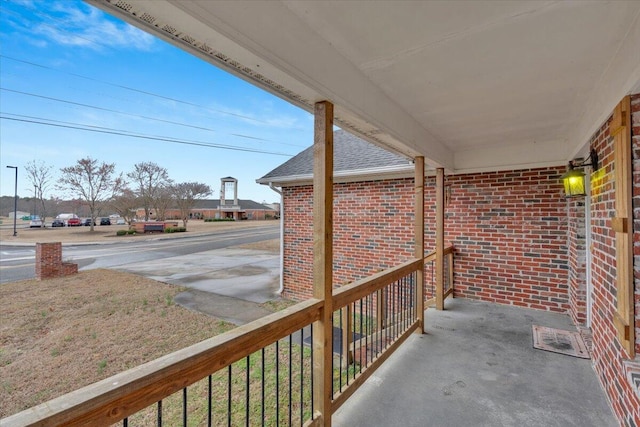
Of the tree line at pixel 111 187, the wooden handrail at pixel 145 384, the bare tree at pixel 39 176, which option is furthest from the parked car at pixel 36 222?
the wooden handrail at pixel 145 384

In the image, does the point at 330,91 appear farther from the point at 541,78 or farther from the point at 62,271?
the point at 62,271

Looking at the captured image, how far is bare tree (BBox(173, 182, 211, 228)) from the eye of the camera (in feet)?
104

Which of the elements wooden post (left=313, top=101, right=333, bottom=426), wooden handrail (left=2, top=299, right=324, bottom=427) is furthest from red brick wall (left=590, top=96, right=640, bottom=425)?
wooden handrail (left=2, top=299, right=324, bottom=427)

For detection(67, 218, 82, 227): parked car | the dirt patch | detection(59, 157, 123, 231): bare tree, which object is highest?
detection(59, 157, 123, 231): bare tree

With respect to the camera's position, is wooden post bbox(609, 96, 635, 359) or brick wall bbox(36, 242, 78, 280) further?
brick wall bbox(36, 242, 78, 280)

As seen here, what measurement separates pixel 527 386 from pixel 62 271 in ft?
43.5

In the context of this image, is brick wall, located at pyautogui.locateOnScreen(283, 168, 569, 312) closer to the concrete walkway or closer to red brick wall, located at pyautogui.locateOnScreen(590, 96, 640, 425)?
red brick wall, located at pyautogui.locateOnScreen(590, 96, 640, 425)

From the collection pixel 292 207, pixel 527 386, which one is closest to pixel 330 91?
pixel 527 386

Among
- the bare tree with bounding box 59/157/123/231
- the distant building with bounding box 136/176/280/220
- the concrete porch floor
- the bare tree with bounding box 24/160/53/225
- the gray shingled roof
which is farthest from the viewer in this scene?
the distant building with bounding box 136/176/280/220

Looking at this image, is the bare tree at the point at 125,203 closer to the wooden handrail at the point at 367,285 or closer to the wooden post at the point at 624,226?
the wooden handrail at the point at 367,285

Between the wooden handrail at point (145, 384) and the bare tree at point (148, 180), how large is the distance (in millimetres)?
28297

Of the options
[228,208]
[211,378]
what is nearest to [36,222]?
[228,208]

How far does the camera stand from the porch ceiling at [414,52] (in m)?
1.21

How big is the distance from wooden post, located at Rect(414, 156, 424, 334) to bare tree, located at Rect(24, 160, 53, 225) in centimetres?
2662
